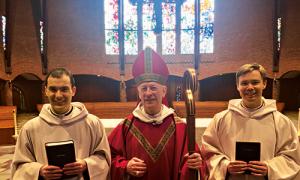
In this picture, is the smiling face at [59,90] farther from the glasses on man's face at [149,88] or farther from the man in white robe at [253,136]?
the man in white robe at [253,136]

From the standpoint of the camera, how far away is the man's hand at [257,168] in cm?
218

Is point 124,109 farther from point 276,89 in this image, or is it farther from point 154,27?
point 276,89

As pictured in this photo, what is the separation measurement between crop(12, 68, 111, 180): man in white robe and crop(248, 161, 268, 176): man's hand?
1.15m

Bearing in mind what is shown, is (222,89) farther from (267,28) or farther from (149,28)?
(149,28)

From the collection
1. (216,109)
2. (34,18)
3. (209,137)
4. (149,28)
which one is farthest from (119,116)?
(209,137)

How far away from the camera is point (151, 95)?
2.36 meters

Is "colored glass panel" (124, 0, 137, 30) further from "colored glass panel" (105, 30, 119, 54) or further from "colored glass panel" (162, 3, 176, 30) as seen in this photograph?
"colored glass panel" (162, 3, 176, 30)

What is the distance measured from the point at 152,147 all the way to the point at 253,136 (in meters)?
A: 0.88

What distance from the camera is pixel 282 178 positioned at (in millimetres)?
2262

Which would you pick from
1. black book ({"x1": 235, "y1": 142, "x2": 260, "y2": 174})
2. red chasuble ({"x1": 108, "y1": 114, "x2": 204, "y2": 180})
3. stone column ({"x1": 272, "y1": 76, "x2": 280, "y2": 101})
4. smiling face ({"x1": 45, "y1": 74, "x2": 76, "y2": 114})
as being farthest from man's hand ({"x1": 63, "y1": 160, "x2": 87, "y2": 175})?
stone column ({"x1": 272, "y1": 76, "x2": 280, "y2": 101})

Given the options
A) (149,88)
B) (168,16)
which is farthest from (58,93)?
(168,16)

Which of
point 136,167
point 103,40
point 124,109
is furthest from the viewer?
point 103,40

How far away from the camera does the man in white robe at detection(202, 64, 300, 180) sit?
229 cm

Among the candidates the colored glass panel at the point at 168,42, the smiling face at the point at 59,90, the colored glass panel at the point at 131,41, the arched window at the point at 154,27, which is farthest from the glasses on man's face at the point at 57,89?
the colored glass panel at the point at 168,42
